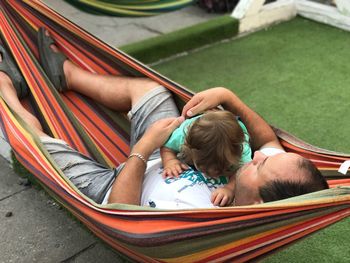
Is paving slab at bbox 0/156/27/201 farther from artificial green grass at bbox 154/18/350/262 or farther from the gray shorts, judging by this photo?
artificial green grass at bbox 154/18/350/262

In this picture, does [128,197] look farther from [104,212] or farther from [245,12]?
[245,12]

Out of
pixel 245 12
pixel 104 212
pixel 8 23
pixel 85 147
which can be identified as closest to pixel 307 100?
pixel 245 12

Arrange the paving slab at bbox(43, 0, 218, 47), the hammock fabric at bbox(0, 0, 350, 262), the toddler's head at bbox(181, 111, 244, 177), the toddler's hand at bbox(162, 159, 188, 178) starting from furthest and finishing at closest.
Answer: the paving slab at bbox(43, 0, 218, 47) → the toddler's hand at bbox(162, 159, 188, 178) → the toddler's head at bbox(181, 111, 244, 177) → the hammock fabric at bbox(0, 0, 350, 262)

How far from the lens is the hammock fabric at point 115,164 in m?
1.21

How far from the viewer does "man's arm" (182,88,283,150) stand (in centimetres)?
176

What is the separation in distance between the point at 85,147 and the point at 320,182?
954 millimetres

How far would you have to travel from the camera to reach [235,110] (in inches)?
70.6

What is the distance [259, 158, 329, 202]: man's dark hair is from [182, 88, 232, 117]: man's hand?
45 centimetres

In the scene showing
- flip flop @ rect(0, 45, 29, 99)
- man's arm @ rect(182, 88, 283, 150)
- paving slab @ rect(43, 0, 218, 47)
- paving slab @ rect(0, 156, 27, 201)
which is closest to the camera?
man's arm @ rect(182, 88, 283, 150)

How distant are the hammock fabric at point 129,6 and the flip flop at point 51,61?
509mm

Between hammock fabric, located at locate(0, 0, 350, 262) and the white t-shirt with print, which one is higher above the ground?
hammock fabric, located at locate(0, 0, 350, 262)

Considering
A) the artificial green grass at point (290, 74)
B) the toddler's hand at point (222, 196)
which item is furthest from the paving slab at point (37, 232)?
the artificial green grass at point (290, 74)

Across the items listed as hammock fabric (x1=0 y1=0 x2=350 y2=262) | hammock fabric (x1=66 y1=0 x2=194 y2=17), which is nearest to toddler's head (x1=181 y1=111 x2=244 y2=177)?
hammock fabric (x1=0 y1=0 x2=350 y2=262)

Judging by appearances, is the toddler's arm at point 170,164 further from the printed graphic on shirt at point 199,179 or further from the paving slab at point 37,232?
the paving slab at point 37,232
